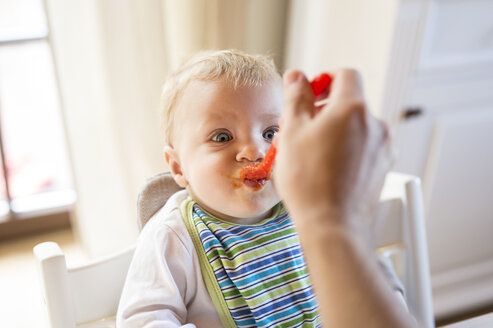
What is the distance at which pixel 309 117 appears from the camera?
494mm

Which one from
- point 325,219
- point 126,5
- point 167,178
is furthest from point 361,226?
point 126,5

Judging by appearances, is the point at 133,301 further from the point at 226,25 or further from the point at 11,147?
the point at 11,147

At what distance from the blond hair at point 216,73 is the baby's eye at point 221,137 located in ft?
0.26

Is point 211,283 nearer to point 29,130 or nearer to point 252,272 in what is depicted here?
point 252,272

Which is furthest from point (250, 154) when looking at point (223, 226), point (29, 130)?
point (29, 130)

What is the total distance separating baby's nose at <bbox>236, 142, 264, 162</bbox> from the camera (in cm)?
80

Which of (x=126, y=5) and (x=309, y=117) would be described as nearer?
(x=309, y=117)

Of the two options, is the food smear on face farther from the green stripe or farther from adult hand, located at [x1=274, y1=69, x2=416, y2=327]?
adult hand, located at [x1=274, y1=69, x2=416, y2=327]

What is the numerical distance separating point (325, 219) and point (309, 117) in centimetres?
10

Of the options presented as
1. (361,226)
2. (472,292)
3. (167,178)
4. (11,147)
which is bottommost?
(472,292)

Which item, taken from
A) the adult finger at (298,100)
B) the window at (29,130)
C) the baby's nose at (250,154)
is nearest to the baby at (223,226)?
the baby's nose at (250,154)

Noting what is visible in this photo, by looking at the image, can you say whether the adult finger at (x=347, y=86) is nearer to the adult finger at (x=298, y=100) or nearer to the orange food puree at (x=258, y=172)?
the adult finger at (x=298, y=100)

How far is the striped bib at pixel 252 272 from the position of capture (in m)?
0.83

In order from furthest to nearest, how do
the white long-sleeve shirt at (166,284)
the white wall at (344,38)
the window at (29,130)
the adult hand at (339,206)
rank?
the window at (29,130)
the white wall at (344,38)
the white long-sleeve shirt at (166,284)
the adult hand at (339,206)
